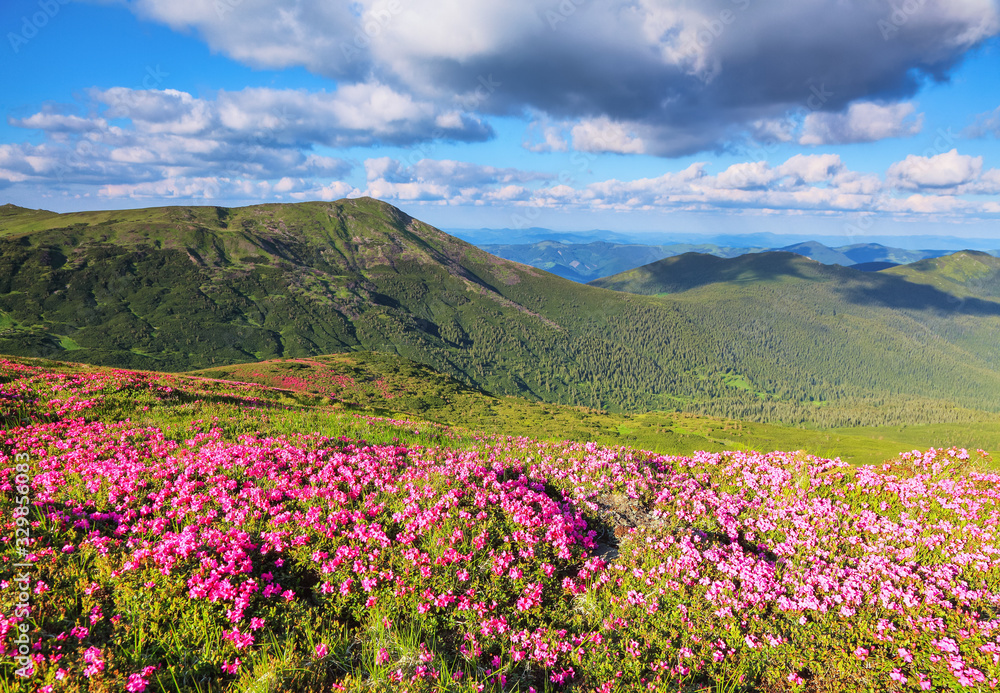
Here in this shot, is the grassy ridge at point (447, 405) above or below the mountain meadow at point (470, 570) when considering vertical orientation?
below

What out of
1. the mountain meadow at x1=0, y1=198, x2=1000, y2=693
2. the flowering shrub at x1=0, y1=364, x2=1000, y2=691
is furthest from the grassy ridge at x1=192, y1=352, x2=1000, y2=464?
the flowering shrub at x1=0, y1=364, x2=1000, y2=691

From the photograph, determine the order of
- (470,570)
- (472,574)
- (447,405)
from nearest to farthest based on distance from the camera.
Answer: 1. (472,574)
2. (470,570)
3. (447,405)

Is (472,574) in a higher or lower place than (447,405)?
higher

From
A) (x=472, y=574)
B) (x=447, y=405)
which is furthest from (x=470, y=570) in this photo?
(x=447, y=405)

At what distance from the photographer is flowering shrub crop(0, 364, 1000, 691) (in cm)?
671

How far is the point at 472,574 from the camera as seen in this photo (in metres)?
8.59

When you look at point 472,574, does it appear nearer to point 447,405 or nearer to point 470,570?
point 470,570

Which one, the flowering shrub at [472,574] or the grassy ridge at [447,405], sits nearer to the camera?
the flowering shrub at [472,574]

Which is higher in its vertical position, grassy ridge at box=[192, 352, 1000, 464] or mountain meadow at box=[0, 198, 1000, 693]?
mountain meadow at box=[0, 198, 1000, 693]

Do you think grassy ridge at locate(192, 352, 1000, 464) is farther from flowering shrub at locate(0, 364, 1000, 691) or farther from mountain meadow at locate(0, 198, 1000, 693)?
flowering shrub at locate(0, 364, 1000, 691)

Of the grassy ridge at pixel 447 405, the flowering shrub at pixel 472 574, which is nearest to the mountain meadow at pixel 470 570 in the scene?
the flowering shrub at pixel 472 574

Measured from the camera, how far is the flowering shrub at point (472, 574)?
264 inches

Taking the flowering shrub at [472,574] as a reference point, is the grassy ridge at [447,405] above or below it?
below

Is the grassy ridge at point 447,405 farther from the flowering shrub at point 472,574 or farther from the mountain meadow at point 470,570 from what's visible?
the flowering shrub at point 472,574
